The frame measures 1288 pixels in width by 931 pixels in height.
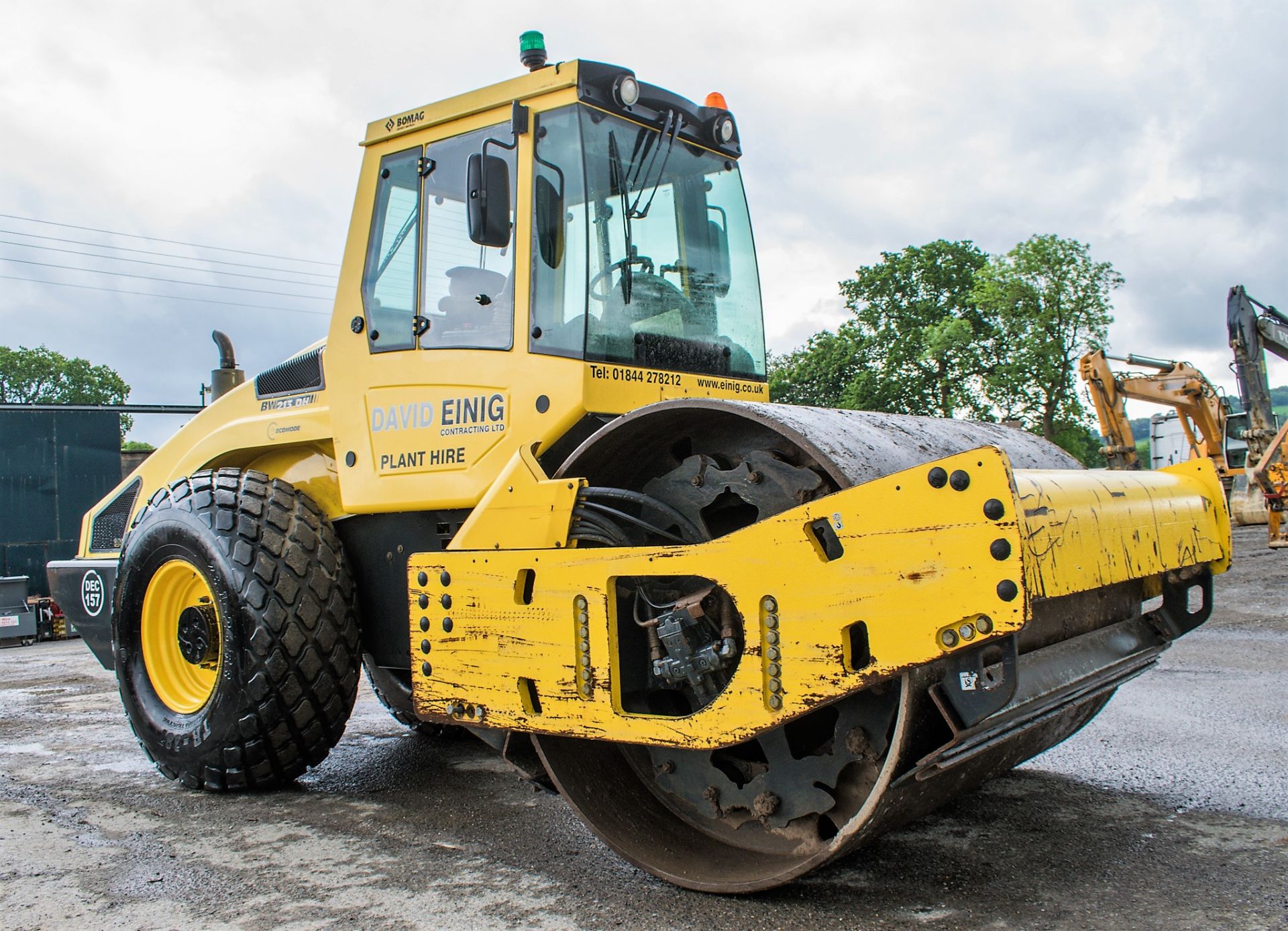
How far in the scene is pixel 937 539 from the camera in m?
2.56

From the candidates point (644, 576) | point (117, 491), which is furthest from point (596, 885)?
point (117, 491)

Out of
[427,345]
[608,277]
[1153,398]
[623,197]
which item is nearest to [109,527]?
[427,345]

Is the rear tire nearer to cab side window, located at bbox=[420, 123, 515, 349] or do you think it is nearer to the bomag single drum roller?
the bomag single drum roller

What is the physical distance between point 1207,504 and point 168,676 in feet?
14.3

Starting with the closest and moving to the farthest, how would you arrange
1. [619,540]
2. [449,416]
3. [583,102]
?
1. [619,540]
2. [583,102]
3. [449,416]

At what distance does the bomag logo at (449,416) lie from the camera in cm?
390

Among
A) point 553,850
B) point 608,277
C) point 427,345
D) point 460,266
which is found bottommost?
point 553,850

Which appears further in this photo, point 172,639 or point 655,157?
point 172,639

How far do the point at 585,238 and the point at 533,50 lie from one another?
0.87 meters

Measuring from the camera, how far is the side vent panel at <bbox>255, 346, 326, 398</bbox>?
4785mm

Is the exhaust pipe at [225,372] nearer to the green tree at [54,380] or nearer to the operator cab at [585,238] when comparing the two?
the operator cab at [585,238]

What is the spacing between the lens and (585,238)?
153 inches

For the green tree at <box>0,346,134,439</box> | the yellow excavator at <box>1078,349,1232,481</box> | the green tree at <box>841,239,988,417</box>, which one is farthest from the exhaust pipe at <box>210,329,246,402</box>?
the green tree at <box>0,346,134,439</box>

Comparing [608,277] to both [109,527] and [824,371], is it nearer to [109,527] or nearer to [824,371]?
[109,527]
